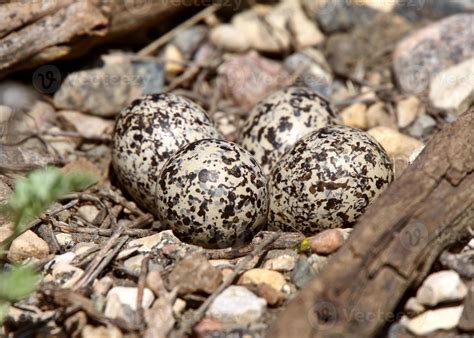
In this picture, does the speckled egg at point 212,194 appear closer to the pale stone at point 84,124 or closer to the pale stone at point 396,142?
the pale stone at point 396,142

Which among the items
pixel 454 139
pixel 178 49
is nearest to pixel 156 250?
pixel 454 139

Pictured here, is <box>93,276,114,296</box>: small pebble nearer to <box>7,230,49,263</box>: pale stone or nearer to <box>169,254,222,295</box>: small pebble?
<box>169,254,222,295</box>: small pebble

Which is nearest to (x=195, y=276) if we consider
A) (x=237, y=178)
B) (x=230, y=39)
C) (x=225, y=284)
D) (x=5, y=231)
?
(x=225, y=284)

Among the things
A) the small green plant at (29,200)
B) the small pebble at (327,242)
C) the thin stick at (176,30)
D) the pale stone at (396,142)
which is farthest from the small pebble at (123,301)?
the thin stick at (176,30)

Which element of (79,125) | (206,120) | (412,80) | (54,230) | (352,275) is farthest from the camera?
(412,80)

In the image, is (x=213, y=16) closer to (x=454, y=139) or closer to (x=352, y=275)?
(x=454, y=139)

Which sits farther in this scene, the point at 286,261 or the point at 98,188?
the point at 98,188
